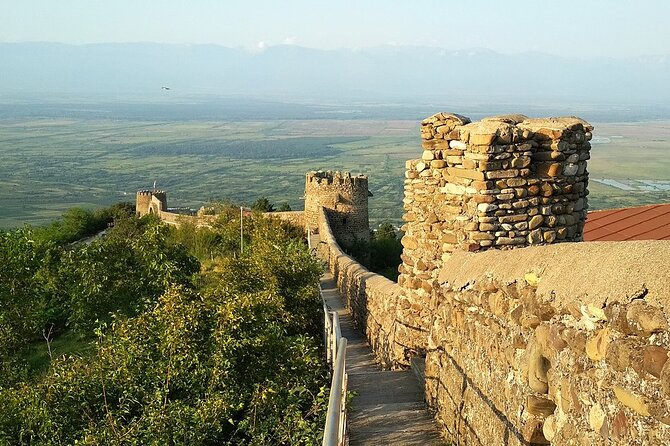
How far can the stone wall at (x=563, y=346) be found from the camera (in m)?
2.65

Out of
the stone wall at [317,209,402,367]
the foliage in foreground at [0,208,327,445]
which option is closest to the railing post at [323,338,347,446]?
the foliage in foreground at [0,208,327,445]

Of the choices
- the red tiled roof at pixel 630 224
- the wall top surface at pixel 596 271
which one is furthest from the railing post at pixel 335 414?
the red tiled roof at pixel 630 224

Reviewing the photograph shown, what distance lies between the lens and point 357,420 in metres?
6.21

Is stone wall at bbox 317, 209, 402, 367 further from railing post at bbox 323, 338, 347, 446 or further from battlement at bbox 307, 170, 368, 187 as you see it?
battlement at bbox 307, 170, 368, 187

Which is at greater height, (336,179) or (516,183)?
(516,183)

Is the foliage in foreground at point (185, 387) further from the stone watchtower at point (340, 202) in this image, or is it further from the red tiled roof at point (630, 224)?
the stone watchtower at point (340, 202)

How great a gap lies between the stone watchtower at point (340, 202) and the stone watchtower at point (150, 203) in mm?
15832

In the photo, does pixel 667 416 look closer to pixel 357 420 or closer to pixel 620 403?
pixel 620 403

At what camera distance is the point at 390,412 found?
6484mm

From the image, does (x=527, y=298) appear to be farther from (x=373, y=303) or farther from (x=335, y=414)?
(x=373, y=303)

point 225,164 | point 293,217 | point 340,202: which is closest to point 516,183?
point 340,202

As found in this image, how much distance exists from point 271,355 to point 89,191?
3856 inches

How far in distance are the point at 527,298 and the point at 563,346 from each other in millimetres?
611

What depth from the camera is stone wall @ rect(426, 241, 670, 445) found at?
2646 millimetres
